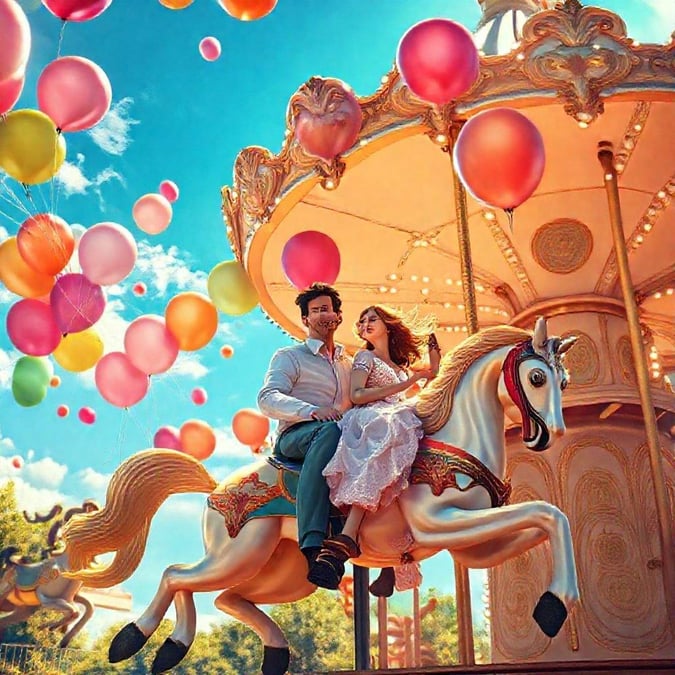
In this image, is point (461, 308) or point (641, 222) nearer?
point (641, 222)

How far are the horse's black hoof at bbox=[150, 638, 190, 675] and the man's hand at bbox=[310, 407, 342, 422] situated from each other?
4.47ft

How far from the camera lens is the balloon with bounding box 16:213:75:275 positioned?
6.87m

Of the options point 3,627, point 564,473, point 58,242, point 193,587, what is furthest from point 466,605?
point 3,627

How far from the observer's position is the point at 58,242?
6.98m

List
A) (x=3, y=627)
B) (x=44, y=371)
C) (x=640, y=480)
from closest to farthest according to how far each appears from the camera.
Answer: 1. (x=640, y=480)
2. (x=44, y=371)
3. (x=3, y=627)

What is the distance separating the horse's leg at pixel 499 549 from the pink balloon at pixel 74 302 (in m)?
4.80

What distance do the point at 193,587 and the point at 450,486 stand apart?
4.68ft

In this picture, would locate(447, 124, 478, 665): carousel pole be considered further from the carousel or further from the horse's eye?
the horse's eye

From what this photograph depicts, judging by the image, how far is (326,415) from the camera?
148 inches

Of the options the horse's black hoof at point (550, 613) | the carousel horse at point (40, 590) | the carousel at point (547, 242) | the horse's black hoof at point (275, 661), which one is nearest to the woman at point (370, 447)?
the horse's black hoof at point (550, 613)

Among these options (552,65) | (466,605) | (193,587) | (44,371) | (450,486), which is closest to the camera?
(450,486)

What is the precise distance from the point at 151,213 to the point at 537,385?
6.27 metres

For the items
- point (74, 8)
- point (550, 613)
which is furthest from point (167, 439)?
point (550, 613)

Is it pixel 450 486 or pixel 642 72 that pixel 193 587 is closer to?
pixel 450 486
